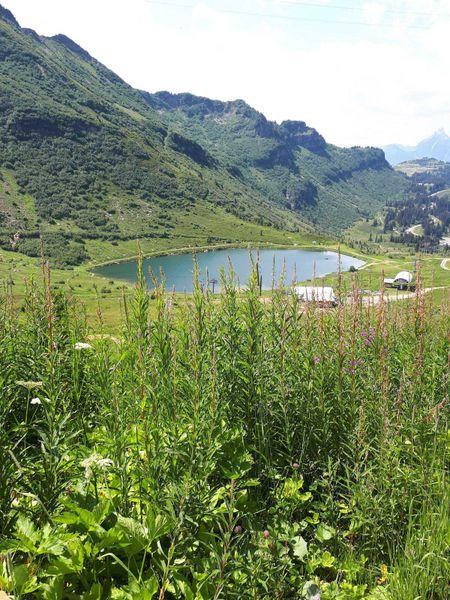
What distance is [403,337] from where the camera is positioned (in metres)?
6.90

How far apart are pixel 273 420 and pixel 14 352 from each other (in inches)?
130

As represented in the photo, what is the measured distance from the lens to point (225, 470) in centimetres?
379

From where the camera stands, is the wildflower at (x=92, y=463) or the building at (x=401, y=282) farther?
the building at (x=401, y=282)

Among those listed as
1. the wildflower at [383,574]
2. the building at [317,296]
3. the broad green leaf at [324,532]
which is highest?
the building at [317,296]

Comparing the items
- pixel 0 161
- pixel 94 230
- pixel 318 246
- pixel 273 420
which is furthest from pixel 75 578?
pixel 0 161

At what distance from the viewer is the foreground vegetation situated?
3.07m

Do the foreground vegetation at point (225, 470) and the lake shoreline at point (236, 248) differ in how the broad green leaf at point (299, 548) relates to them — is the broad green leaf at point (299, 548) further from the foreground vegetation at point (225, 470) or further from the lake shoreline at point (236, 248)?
the lake shoreline at point (236, 248)

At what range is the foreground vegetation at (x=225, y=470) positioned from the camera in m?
3.07

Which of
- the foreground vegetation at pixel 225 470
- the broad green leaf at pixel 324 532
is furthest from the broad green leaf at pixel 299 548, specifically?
the broad green leaf at pixel 324 532

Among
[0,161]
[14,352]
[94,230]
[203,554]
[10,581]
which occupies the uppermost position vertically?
[0,161]

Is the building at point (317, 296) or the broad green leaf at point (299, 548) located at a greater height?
the building at point (317, 296)

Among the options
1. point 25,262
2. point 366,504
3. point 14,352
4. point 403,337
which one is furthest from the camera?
point 25,262

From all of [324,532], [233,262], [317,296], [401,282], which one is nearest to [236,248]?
[233,262]

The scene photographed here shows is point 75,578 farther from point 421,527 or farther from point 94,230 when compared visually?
point 94,230
